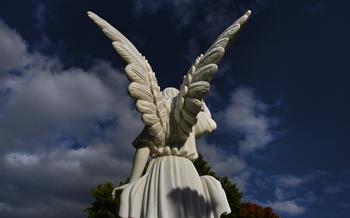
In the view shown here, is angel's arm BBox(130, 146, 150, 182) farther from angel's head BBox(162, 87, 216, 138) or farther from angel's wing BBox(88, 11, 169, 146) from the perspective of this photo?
angel's head BBox(162, 87, 216, 138)

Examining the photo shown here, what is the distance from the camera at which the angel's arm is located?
6.19 meters

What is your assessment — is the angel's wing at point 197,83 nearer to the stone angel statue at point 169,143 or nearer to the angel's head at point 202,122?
the stone angel statue at point 169,143

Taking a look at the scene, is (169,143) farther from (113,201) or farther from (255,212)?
(255,212)

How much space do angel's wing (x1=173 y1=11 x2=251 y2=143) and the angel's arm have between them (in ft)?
1.75

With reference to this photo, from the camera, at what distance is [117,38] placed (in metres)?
6.32

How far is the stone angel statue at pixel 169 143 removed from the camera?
580 cm

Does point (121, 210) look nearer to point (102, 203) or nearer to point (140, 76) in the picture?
point (140, 76)

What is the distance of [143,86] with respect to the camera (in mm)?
6191

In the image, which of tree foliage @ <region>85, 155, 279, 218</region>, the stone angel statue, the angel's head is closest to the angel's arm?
the stone angel statue

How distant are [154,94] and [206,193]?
1.63m

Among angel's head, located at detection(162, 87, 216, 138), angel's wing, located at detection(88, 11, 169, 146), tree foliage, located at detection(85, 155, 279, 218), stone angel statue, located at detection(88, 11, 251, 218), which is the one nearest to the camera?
stone angel statue, located at detection(88, 11, 251, 218)

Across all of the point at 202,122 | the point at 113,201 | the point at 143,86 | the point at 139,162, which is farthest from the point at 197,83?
the point at 113,201

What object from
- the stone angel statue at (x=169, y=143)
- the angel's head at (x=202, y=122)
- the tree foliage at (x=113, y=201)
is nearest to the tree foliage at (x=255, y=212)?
the tree foliage at (x=113, y=201)

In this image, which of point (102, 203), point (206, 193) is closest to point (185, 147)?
point (206, 193)
